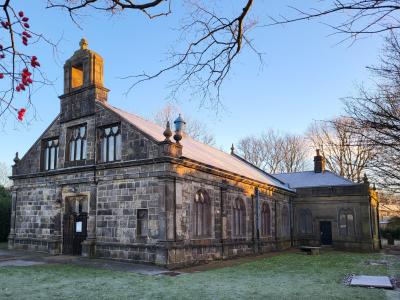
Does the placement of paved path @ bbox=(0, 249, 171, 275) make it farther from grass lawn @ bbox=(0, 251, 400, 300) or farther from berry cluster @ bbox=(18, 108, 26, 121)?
berry cluster @ bbox=(18, 108, 26, 121)

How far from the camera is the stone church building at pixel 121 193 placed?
17141 mm

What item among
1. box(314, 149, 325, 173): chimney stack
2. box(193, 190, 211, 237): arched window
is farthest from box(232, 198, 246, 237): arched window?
box(314, 149, 325, 173): chimney stack

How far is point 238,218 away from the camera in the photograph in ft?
75.7

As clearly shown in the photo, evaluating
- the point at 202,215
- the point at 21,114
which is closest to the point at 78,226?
the point at 202,215

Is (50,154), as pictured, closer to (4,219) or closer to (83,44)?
(83,44)

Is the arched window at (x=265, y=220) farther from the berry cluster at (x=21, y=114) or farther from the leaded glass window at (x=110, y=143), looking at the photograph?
the berry cluster at (x=21, y=114)

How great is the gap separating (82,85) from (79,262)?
924 centimetres

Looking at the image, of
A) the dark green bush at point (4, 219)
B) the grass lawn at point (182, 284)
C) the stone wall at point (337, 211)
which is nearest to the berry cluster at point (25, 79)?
the grass lawn at point (182, 284)

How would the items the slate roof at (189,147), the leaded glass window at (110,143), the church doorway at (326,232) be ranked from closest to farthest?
the leaded glass window at (110,143)
the slate roof at (189,147)
the church doorway at (326,232)

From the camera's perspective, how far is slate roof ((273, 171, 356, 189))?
33.7 meters

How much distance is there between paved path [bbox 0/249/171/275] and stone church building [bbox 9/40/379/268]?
567mm

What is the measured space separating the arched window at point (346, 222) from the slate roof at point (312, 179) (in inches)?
100

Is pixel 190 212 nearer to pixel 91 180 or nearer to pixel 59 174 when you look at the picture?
pixel 91 180

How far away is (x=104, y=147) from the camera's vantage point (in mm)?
19547
